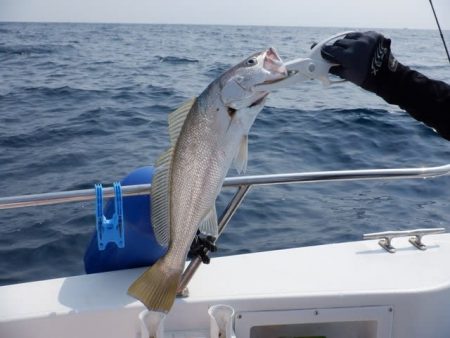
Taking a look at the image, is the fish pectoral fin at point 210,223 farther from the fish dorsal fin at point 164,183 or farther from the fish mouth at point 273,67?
the fish mouth at point 273,67

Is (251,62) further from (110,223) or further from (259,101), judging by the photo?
(110,223)

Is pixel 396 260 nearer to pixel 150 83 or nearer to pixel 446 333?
pixel 446 333

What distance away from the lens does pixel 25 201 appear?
91.9 inches

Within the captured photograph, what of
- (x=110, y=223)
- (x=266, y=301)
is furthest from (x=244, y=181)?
(x=110, y=223)

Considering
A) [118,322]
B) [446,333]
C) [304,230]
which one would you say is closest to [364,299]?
[446,333]

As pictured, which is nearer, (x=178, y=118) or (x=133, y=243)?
(x=178, y=118)

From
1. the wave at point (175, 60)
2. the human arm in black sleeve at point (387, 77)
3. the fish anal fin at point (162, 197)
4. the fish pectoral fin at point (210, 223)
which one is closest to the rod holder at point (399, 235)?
the human arm in black sleeve at point (387, 77)

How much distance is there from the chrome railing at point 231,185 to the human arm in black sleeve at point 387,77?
76 cm

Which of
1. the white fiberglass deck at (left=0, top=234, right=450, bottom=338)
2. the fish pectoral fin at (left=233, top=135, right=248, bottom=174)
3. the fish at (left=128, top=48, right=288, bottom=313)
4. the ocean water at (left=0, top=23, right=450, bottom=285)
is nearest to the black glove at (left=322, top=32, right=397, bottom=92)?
the fish at (left=128, top=48, right=288, bottom=313)

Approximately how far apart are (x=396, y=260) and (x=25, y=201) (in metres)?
1.84

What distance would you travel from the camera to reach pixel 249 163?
748 cm

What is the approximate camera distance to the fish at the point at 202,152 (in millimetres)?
1379

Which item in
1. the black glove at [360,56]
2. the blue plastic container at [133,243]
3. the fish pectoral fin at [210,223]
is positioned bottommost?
the blue plastic container at [133,243]

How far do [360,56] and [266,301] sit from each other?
3.76 feet
